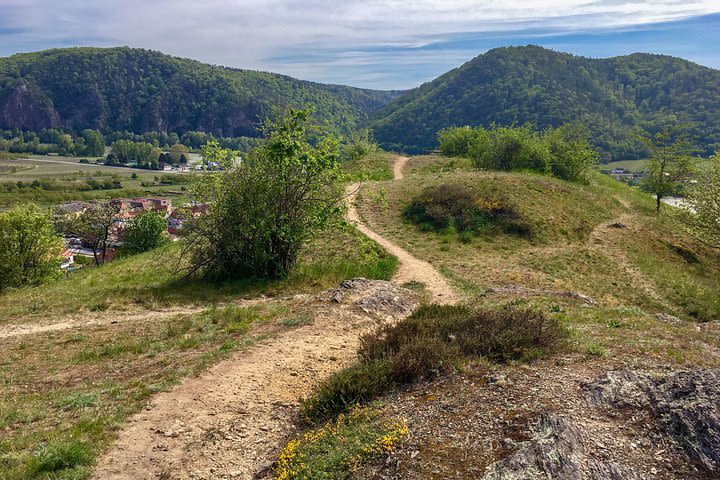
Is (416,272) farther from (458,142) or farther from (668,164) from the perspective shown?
(458,142)

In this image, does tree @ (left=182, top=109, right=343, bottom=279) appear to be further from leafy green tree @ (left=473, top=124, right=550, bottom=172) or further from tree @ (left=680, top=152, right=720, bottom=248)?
leafy green tree @ (left=473, top=124, right=550, bottom=172)

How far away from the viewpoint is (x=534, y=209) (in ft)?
102

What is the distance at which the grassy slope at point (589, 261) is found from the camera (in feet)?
35.5

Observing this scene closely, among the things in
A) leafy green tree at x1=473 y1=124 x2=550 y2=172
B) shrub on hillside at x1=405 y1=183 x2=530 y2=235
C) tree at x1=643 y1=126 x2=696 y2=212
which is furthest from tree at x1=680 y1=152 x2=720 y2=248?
leafy green tree at x1=473 y1=124 x2=550 y2=172

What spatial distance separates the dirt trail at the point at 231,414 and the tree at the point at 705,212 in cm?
2671

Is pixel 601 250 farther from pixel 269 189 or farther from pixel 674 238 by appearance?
pixel 269 189

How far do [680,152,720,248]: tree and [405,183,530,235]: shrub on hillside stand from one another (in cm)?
1081

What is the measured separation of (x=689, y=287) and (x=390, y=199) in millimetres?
18402

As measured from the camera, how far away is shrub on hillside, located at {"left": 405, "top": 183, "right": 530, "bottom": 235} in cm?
2878

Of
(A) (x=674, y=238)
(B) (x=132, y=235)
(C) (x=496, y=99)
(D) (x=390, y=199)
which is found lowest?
(B) (x=132, y=235)

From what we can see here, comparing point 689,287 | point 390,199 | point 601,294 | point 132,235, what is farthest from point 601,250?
point 132,235

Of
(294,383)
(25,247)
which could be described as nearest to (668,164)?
(294,383)

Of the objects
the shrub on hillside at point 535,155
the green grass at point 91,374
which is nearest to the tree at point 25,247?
the green grass at point 91,374

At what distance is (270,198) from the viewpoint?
→ 18688mm
